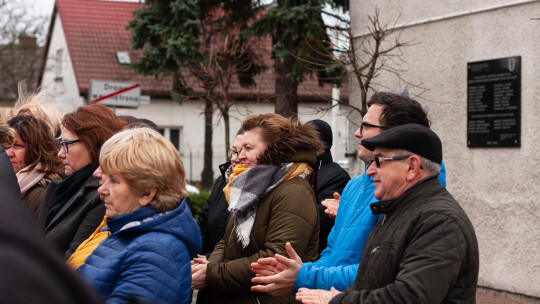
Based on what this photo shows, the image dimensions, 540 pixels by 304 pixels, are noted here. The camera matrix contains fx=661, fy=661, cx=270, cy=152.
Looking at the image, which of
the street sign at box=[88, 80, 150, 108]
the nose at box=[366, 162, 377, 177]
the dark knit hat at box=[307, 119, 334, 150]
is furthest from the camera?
the street sign at box=[88, 80, 150, 108]

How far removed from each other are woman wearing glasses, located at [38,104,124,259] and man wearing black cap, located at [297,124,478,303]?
3.94ft

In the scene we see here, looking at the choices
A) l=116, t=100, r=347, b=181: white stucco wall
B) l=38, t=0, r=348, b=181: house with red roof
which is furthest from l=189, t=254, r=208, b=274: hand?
l=116, t=100, r=347, b=181: white stucco wall

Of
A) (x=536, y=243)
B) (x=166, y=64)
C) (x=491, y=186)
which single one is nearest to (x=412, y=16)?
(x=491, y=186)

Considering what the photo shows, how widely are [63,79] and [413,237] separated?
30940mm

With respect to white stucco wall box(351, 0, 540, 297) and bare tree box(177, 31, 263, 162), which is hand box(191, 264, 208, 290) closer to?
white stucco wall box(351, 0, 540, 297)

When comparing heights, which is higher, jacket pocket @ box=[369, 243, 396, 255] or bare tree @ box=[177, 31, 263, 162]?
bare tree @ box=[177, 31, 263, 162]

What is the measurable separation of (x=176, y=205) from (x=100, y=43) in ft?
95.6

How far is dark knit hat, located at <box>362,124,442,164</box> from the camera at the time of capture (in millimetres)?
2762

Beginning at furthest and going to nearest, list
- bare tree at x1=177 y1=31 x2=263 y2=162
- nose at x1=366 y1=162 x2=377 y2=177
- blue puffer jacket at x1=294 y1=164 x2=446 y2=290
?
bare tree at x1=177 y1=31 x2=263 y2=162
blue puffer jacket at x1=294 y1=164 x2=446 y2=290
nose at x1=366 y1=162 x2=377 y2=177

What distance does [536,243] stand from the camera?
720cm

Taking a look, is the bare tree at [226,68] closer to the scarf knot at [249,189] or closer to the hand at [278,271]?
the scarf knot at [249,189]

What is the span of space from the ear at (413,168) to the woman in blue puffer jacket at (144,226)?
3.03 feet

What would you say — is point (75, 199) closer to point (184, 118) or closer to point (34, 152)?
point (34, 152)

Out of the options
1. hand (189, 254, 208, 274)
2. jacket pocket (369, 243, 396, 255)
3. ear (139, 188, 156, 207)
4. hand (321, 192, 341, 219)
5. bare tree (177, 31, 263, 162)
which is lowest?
hand (189, 254, 208, 274)
